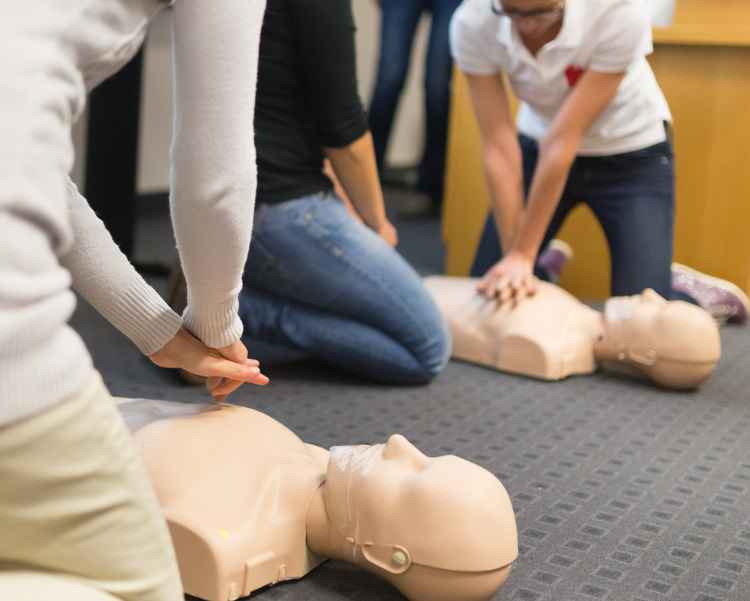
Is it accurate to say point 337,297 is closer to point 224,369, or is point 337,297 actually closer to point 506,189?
point 506,189

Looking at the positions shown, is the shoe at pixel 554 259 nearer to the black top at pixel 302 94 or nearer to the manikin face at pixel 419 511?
the black top at pixel 302 94

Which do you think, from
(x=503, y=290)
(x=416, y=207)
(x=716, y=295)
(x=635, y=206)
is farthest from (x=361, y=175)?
(x=416, y=207)

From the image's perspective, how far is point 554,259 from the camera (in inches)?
95.4

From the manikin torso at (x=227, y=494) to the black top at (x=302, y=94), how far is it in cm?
63

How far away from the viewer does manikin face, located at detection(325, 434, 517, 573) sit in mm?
961

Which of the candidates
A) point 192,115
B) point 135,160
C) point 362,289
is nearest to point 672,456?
point 362,289

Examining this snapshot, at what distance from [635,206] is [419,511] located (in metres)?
1.27

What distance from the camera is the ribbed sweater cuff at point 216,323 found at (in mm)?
936

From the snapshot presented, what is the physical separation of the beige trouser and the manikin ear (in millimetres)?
304

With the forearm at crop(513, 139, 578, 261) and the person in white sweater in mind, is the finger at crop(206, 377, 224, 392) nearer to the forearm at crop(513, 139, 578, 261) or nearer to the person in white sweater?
the person in white sweater

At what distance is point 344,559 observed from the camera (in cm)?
107

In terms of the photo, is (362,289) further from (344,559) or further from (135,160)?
(135,160)

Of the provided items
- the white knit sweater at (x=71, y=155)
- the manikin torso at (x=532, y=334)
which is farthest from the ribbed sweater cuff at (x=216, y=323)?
the manikin torso at (x=532, y=334)

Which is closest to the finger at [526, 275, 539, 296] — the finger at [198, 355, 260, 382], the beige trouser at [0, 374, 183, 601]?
the finger at [198, 355, 260, 382]
